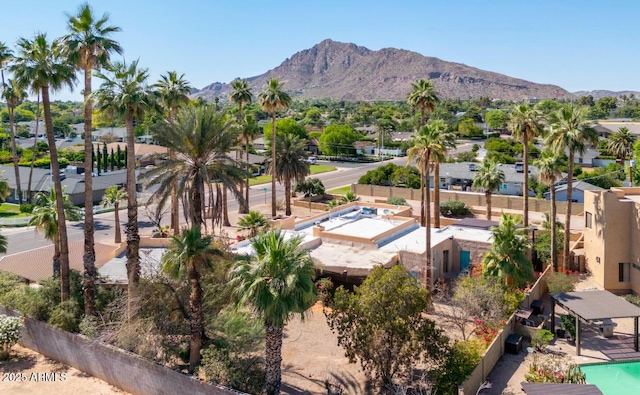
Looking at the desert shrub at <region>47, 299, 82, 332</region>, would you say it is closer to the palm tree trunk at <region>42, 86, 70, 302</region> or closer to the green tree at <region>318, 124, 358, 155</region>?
the palm tree trunk at <region>42, 86, 70, 302</region>

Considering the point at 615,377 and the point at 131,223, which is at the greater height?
the point at 131,223

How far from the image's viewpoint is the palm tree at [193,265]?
21188mm

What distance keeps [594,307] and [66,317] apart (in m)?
25.0

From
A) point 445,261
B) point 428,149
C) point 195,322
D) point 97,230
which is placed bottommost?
point 445,261

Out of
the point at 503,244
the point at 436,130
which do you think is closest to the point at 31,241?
the point at 436,130


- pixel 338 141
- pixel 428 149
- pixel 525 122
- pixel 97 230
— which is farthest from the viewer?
pixel 338 141

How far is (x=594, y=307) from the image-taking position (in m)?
26.0

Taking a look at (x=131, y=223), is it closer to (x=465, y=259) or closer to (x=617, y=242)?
(x=465, y=259)

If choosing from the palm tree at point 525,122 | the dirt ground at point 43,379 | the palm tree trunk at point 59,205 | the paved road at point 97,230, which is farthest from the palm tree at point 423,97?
the dirt ground at point 43,379

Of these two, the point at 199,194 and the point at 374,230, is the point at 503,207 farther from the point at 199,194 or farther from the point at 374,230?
the point at 199,194

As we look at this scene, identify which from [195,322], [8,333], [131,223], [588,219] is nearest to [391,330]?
[195,322]

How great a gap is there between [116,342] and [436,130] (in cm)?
2112

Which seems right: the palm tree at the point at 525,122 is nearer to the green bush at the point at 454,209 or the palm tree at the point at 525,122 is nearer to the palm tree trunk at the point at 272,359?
the green bush at the point at 454,209

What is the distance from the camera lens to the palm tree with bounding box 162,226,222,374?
834 inches
